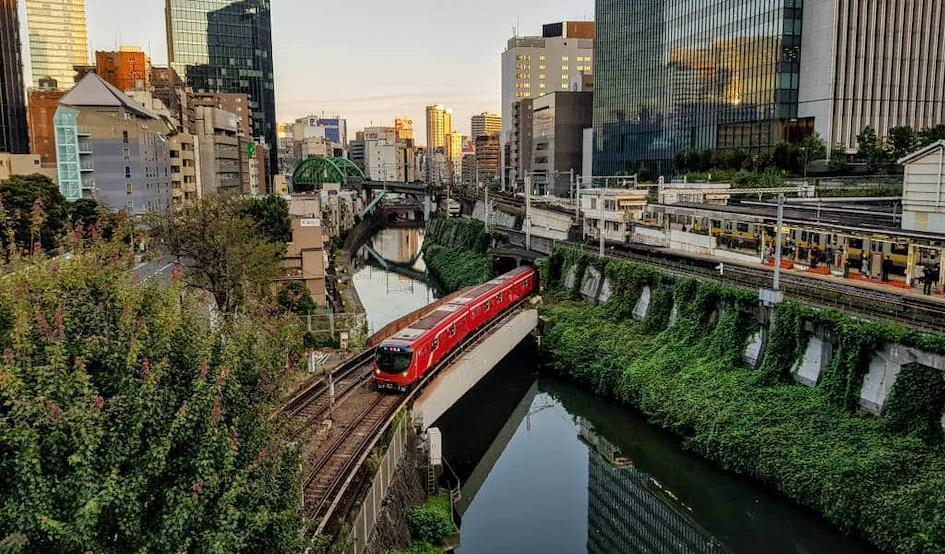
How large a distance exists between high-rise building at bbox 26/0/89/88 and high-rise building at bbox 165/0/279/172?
75.3 feet

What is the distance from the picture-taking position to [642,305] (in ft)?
116

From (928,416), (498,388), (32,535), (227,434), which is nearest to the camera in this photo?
(32,535)

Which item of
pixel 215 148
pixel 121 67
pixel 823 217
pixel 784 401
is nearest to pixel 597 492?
pixel 784 401

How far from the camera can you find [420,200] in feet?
458

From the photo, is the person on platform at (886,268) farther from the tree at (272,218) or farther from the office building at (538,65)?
the office building at (538,65)

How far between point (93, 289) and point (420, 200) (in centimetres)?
13089

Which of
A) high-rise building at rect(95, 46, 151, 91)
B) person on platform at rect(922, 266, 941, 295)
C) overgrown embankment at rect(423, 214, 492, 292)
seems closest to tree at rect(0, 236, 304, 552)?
person on platform at rect(922, 266, 941, 295)

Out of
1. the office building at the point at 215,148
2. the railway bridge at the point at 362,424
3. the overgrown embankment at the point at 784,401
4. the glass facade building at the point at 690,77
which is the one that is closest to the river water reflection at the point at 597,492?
the overgrown embankment at the point at 784,401

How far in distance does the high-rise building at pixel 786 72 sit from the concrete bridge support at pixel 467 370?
3940 centimetres

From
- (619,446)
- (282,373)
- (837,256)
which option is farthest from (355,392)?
(837,256)

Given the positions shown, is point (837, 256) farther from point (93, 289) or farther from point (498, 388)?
point (93, 289)

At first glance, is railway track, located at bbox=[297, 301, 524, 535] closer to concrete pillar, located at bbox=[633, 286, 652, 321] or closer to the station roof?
concrete pillar, located at bbox=[633, 286, 652, 321]

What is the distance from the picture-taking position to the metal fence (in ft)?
48.2

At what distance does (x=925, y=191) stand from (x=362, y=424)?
2153 cm
